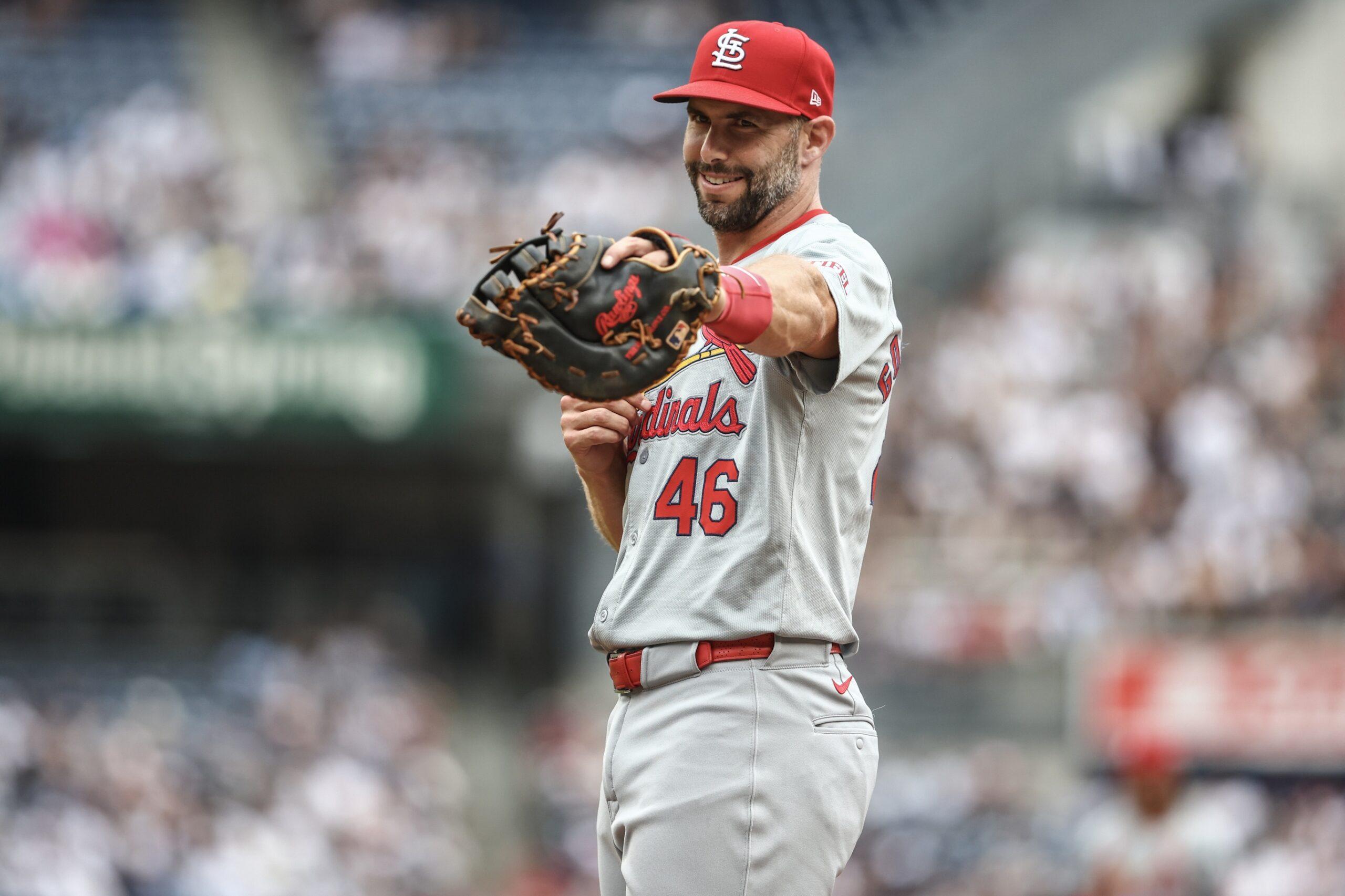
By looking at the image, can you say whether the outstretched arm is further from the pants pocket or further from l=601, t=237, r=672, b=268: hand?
the pants pocket

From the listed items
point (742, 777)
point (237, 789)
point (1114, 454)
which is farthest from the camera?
point (1114, 454)

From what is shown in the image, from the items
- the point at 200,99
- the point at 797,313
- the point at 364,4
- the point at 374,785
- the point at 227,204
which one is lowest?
the point at 374,785

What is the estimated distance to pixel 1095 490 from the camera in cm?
1155

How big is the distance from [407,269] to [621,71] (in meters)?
2.93

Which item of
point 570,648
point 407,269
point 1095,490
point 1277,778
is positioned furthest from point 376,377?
point 1277,778

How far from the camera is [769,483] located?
2.67 meters

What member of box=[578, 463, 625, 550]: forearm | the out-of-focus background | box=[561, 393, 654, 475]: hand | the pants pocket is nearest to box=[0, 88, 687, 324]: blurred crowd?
the out-of-focus background

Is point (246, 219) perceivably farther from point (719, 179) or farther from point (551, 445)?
point (719, 179)

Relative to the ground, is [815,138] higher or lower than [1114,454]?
higher

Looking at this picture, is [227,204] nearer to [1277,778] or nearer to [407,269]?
[407,269]

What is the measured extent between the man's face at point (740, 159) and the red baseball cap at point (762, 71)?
3 cm

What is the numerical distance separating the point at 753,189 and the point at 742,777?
3.01 feet

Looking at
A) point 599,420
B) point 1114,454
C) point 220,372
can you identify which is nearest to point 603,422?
point 599,420

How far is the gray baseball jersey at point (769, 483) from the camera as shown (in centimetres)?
266
